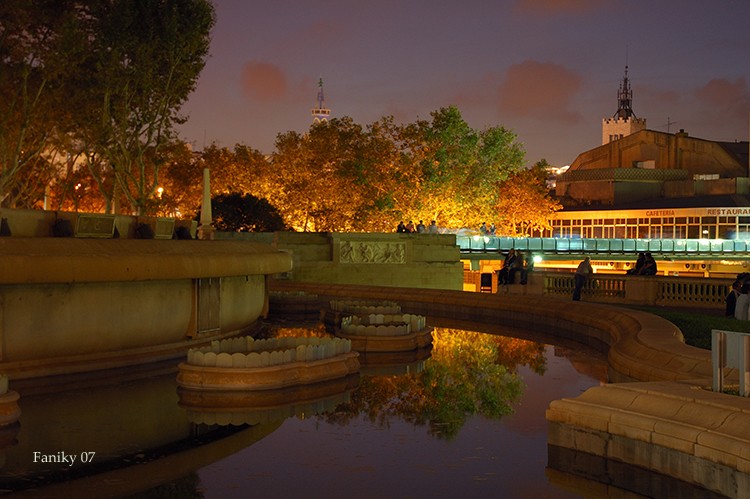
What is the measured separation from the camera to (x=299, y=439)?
384 inches

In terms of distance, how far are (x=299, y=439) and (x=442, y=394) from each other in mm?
3163

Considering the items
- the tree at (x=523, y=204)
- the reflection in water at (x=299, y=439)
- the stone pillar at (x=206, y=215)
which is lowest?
the reflection in water at (x=299, y=439)

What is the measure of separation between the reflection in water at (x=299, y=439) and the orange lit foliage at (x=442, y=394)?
3 cm

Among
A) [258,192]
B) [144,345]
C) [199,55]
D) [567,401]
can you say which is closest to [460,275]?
[199,55]

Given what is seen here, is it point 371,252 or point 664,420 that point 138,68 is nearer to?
point 371,252

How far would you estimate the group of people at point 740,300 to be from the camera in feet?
66.0

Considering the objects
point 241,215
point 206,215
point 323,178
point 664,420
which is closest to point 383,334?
point 206,215

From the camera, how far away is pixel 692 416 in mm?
8242

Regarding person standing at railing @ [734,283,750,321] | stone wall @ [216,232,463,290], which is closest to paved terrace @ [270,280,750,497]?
person standing at railing @ [734,283,750,321]

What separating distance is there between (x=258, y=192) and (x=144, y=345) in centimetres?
5238

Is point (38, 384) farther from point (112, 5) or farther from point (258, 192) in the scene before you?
point (258, 192)

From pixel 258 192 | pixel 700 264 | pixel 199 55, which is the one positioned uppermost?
pixel 199 55

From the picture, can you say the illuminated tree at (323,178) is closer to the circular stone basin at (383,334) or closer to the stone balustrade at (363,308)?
the stone balustrade at (363,308)

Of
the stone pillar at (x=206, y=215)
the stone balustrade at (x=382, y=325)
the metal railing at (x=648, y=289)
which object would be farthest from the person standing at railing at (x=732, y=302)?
the stone pillar at (x=206, y=215)
